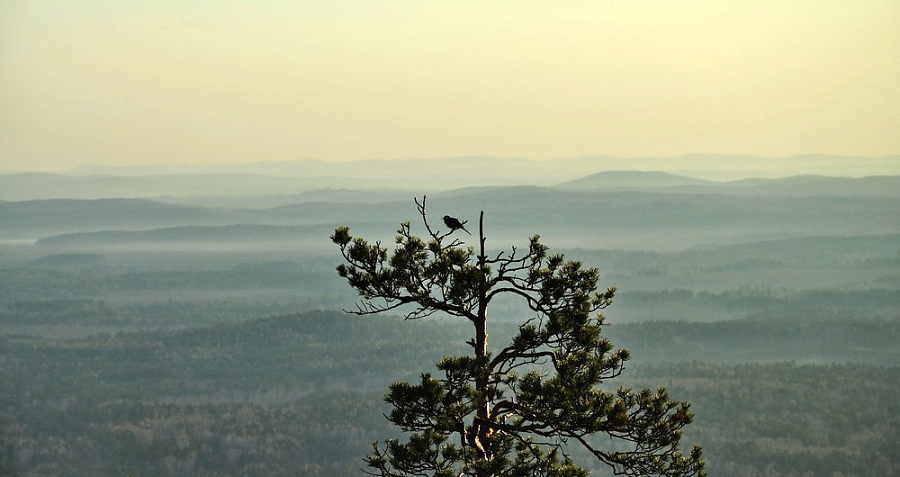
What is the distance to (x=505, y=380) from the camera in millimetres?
13984

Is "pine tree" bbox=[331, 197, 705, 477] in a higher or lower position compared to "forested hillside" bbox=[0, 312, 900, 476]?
higher

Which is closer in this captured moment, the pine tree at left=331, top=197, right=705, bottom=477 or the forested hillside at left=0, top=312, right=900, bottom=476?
the pine tree at left=331, top=197, right=705, bottom=477

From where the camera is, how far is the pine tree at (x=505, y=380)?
13.4m

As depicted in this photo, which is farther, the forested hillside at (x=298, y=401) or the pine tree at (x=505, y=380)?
the forested hillside at (x=298, y=401)

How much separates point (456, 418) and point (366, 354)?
153 metres

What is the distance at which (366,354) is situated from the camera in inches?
6511

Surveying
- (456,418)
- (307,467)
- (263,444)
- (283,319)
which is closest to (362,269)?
(456,418)

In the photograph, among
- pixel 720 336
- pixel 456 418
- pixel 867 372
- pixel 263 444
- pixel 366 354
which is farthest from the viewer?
pixel 720 336

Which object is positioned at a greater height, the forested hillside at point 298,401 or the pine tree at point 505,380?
the pine tree at point 505,380

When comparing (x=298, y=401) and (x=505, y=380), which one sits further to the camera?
(x=298, y=401)

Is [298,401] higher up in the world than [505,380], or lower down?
lower down

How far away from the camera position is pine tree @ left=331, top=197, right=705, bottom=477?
44.0 ft

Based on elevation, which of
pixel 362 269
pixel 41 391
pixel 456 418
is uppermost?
pixel 362 269

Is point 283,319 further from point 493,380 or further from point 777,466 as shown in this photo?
point 493,380
